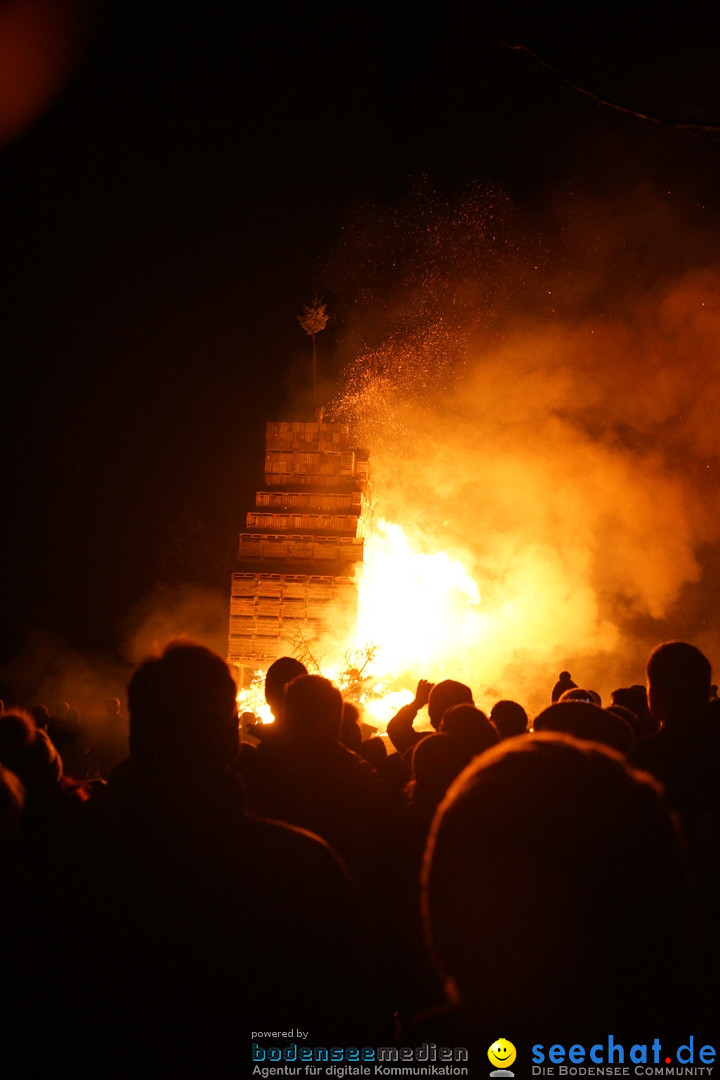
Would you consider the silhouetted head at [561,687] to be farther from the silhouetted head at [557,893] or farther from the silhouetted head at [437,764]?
the silhouetted head at [557,893]

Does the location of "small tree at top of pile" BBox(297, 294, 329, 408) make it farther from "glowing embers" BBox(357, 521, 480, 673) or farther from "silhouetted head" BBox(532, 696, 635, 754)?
"silhouetted head" BBox(532, 696, 635, 754)

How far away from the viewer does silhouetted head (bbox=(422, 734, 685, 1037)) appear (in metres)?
1.09

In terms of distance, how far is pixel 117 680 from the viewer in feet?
66.1

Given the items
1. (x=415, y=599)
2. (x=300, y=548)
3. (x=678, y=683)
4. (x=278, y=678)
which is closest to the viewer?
(x=678, y=683)

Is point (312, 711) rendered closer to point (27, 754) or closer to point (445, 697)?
point (27, 754)

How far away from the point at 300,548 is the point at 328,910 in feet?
51.0

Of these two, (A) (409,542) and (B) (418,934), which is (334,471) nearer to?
(A) (409,542)

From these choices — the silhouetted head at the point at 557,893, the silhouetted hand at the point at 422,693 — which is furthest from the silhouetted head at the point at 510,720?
the silhouetted head at the point at 557,893

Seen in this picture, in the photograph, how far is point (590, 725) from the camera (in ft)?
11.0

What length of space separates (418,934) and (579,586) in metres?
21.8

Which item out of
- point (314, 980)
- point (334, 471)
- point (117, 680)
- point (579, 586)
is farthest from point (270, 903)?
point (579, 586)

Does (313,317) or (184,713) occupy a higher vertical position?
(313,317)

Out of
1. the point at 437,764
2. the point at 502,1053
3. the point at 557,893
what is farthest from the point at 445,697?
the point at 557,893

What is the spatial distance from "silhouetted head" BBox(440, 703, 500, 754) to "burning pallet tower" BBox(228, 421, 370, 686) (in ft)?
42.5
